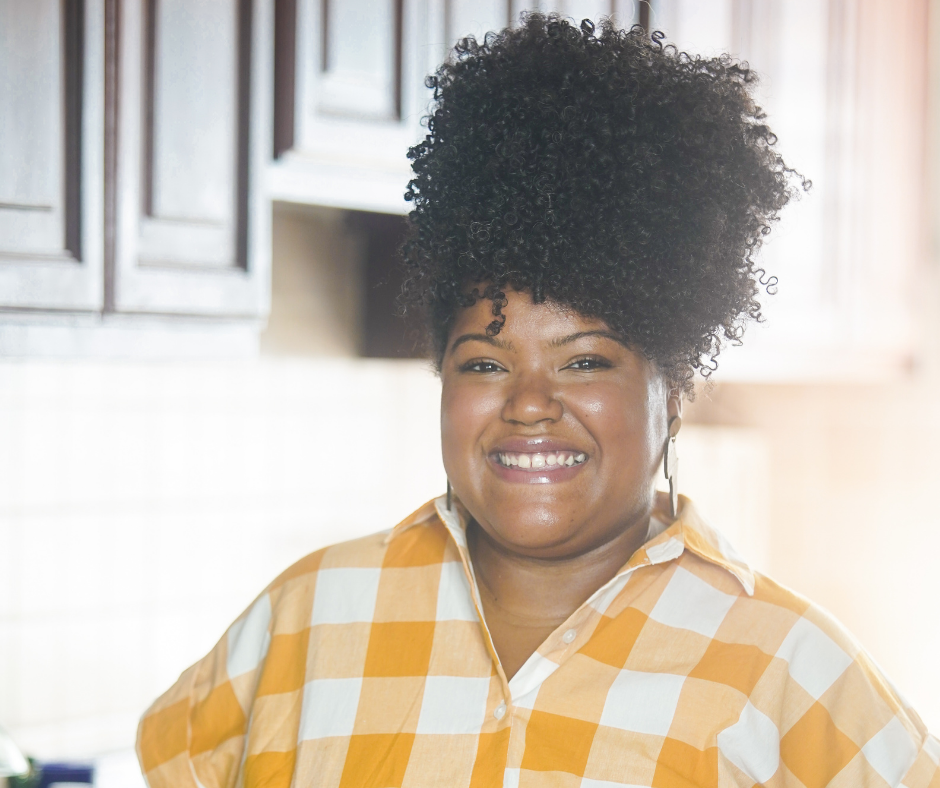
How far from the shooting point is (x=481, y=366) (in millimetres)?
887

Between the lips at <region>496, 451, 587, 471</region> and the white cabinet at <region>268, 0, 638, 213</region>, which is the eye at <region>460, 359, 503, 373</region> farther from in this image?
the white cabinet at <region>268, 0, 638, 213</region>

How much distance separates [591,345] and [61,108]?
2.08 ft

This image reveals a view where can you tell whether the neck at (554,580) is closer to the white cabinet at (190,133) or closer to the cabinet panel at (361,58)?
the white cabinet at (190,133)

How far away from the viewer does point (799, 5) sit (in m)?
1.72

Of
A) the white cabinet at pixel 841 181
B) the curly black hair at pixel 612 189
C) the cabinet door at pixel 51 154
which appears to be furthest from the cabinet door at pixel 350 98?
the white cabinet at pixel 841 181

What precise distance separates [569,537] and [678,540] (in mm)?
98

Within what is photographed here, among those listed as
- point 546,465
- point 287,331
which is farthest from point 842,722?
point 287,331

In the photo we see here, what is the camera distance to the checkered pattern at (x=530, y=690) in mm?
770

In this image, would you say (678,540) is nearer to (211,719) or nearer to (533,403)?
(533,403)

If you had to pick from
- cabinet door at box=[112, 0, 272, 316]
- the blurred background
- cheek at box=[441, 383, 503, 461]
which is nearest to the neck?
cheek at box=[441, 383, 503, 461]

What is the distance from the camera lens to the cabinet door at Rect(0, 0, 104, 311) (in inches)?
40.4

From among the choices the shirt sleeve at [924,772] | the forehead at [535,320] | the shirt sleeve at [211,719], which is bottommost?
the shirt sleeve at [211,719]

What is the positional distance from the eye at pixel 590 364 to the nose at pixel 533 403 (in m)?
0.03

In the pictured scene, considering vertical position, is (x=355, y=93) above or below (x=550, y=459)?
above
